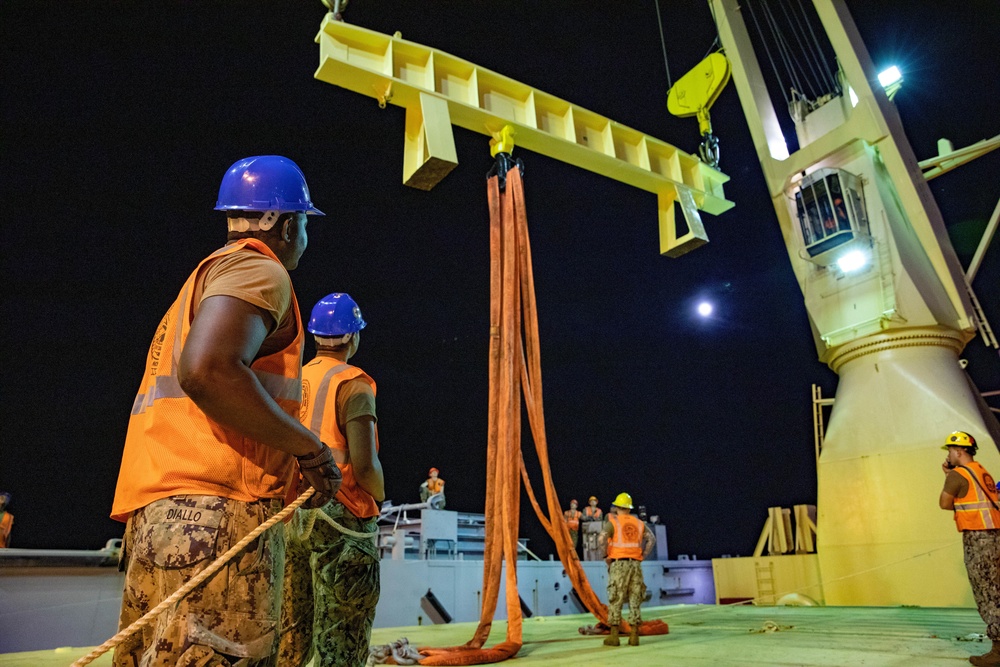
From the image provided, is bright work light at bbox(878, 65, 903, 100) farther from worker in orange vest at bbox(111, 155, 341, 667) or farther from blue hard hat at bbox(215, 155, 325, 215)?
worker in orange vest at bbox(111, 155, 341, 667)

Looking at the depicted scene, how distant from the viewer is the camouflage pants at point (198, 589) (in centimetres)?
144

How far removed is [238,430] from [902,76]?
1641 cm

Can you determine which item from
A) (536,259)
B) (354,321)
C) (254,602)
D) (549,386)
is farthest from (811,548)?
(536,259)

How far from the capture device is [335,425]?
296cm

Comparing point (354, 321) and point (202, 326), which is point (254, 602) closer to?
point (202, 326)

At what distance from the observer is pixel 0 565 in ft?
20.2

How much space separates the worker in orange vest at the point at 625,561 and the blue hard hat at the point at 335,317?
4.32 metres

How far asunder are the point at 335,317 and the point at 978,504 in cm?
533

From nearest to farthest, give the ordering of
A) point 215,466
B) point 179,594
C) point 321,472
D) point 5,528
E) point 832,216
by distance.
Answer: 1. point 179,594
2. point 215,466
3. point 321,472
4. point 5,528
5. point 832,216

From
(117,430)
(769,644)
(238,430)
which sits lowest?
(769,644)

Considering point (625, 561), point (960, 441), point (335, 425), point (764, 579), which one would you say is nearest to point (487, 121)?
point (335, 425)

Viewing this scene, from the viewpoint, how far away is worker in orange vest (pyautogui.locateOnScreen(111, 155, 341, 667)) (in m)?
1.49

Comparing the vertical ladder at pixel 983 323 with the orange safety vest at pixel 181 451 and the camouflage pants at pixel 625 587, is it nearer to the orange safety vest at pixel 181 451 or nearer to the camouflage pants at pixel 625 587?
the camouflage pants at pixel 625 587

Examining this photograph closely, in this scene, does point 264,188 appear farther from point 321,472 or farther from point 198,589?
point 198,589
